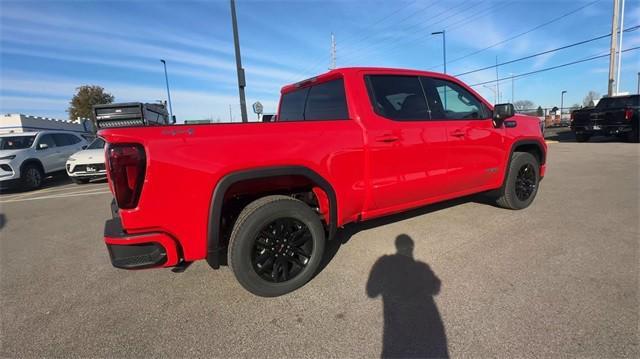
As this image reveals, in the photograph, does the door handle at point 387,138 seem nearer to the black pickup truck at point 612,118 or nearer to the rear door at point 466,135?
the rear door at point 466,135

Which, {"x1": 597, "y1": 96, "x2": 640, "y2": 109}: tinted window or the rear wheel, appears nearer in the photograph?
the rear wheel

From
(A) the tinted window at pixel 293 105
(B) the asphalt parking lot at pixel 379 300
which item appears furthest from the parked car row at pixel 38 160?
(A) the tinted window at pixel 293 105

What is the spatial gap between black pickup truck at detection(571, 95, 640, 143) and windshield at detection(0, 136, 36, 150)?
20276mm

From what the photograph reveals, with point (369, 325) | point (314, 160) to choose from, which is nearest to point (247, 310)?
point (369, 325)

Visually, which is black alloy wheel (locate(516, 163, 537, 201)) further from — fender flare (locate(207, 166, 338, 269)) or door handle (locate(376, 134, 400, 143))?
fender flare (locate(207, 166, 338, 269))

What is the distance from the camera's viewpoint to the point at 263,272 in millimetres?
2621

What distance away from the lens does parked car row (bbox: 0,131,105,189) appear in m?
9.05

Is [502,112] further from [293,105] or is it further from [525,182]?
[293,105]

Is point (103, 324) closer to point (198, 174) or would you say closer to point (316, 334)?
point (198, 174)

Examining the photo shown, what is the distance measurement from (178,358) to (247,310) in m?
0.58

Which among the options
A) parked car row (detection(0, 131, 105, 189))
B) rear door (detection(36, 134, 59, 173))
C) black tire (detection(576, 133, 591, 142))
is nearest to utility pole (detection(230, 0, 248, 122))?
parked car row (detection(0, 131, 105, 189))

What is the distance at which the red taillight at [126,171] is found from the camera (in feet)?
6.86

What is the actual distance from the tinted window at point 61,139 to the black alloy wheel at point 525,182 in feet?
43.2

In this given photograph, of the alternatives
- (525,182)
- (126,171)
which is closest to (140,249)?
(126,171)
